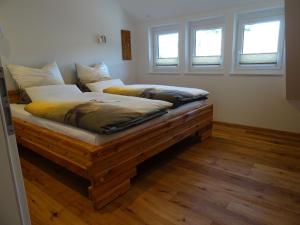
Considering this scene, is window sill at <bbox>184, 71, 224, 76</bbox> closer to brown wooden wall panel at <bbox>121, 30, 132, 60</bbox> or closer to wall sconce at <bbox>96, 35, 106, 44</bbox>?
brown wooden wall panel at <bbox>121, 30, 132, 60</bbox>

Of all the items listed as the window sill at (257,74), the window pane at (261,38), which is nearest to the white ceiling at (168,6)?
the window pane at (261,38)

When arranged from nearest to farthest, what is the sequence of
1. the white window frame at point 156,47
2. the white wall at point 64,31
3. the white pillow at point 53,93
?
the white pillow at point 53,93 < the white wall at point 64,31 < the white window frame at point 156,47

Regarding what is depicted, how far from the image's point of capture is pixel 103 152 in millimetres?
1503

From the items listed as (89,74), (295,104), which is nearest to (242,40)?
(295,104)

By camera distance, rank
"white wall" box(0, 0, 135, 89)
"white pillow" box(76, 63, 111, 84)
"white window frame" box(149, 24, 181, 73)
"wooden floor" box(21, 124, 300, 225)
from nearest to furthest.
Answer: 1. "wooden floor" box(21, 124, 300, 225)
2. "white wall" box(0, 0, 135, 89)
3. "white pillow" box(76, 63, 111, 84)
4. "white window frame" box(149, 24, 181, 73)

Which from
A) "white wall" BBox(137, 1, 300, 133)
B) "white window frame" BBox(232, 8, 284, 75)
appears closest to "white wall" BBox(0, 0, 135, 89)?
"white wall" BBox(137, 1, 300, 133)

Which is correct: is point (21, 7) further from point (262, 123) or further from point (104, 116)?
point (262, 123)

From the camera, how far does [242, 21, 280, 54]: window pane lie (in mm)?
2943

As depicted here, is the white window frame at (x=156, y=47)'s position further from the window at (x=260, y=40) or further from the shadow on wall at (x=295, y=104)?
the shadow on wall at (x=295, y=104)

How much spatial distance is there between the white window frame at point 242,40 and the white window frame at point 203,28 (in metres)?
0.21

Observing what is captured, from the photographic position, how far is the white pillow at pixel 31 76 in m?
2.64

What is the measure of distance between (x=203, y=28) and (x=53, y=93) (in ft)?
8.29

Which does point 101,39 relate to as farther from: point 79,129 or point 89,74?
point 79,129

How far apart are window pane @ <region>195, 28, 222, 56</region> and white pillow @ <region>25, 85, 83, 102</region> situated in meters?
2.17
